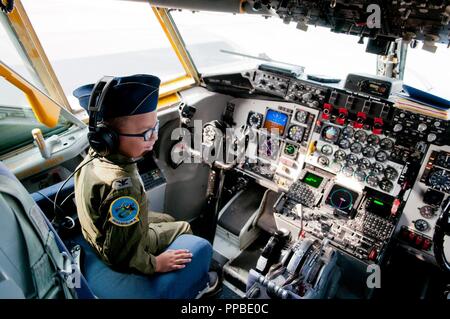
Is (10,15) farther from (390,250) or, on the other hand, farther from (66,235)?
(390,250)

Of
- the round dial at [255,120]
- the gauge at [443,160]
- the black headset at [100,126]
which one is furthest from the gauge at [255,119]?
the black headset at [100,126]

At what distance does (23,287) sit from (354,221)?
2323 millimetres

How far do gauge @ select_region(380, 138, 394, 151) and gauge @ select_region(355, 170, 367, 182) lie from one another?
9.8 inches

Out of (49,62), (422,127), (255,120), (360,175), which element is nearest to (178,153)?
(255,120)

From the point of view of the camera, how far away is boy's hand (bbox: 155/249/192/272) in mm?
1551

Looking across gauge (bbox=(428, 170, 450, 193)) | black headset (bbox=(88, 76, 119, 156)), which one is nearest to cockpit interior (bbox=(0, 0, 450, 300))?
gauge (bbox=(428, 170, 450, 193))

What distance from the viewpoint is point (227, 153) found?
316 cm

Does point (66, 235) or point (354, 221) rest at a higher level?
point (66, 235)

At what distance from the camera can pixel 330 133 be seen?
2.62 meters

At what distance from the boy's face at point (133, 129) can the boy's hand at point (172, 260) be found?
528 millimetres

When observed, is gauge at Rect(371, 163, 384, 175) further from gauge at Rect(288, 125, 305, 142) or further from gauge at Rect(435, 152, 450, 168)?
gauge at Rect(288, 125, 305, 142)
